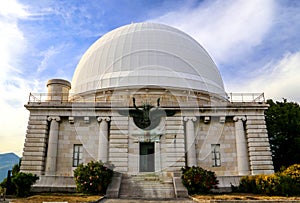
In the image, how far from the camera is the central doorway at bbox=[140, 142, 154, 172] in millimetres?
21391

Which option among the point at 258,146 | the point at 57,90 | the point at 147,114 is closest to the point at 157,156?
the point at 147,114

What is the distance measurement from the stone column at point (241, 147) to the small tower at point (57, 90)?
→ 48.2 ft

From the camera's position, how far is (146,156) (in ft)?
71.1

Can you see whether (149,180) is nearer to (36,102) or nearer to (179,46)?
(36,102)

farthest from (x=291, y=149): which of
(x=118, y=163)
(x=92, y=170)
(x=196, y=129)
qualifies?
(x=92, y=170)

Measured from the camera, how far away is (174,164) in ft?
68.6

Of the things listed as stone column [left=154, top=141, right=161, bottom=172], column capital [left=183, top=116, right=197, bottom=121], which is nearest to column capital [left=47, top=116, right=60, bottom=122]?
stone column [left=154, top=141, right=161, bottom=172]

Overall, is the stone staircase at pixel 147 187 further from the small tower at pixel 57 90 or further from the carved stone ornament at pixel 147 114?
the small tower at pixel 57 90

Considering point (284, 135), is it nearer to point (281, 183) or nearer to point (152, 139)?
point (281, 183)

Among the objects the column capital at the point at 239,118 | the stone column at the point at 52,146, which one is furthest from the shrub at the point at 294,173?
the stone column at the point at 52,146

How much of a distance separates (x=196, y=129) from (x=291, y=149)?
33.5 ft

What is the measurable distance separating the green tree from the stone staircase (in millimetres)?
12711

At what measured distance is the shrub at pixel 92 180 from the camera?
664 inches

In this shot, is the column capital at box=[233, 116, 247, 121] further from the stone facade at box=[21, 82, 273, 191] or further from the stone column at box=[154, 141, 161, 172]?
the stone column at box=[154, 141, 161, 172]
